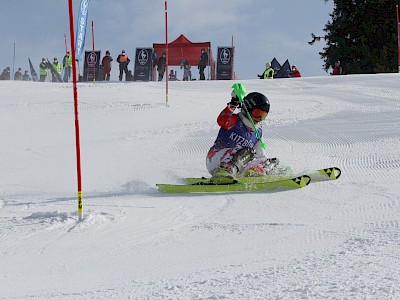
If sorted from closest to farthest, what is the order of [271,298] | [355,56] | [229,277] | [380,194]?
[271,298] → [229,277] → [380,194] → [355,56]

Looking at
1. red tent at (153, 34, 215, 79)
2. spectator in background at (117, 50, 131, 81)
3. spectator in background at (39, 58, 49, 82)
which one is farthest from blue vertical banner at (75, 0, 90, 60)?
spectator in background at (39, 58, 49, 82)

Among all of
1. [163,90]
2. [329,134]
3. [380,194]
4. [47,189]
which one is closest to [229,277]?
[380,194]

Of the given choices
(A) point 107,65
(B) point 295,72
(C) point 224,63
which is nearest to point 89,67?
(A) point 107,65

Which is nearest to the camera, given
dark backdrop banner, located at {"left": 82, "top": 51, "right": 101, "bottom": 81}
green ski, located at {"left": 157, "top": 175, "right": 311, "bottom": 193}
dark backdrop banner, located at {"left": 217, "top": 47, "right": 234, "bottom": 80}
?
green ski, located at {"left": 157, "top": 175, "right": 311, "bottom": 193}

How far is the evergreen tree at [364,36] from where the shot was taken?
111 ft

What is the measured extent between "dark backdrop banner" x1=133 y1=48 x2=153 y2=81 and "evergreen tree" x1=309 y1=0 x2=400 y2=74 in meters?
11.7

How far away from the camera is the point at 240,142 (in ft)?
23.8

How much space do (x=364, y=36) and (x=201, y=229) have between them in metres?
32.0

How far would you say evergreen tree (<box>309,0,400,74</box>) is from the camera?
3394 cm

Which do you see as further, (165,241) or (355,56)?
(355,56)

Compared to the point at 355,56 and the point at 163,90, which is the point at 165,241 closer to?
the point at 163,90

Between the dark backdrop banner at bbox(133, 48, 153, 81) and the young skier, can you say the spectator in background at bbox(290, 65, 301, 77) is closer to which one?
the dark backdrop banner at bbox(133, 48, 153, 81)

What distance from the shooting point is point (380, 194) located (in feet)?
18.9

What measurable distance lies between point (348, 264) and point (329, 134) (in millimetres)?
8117
